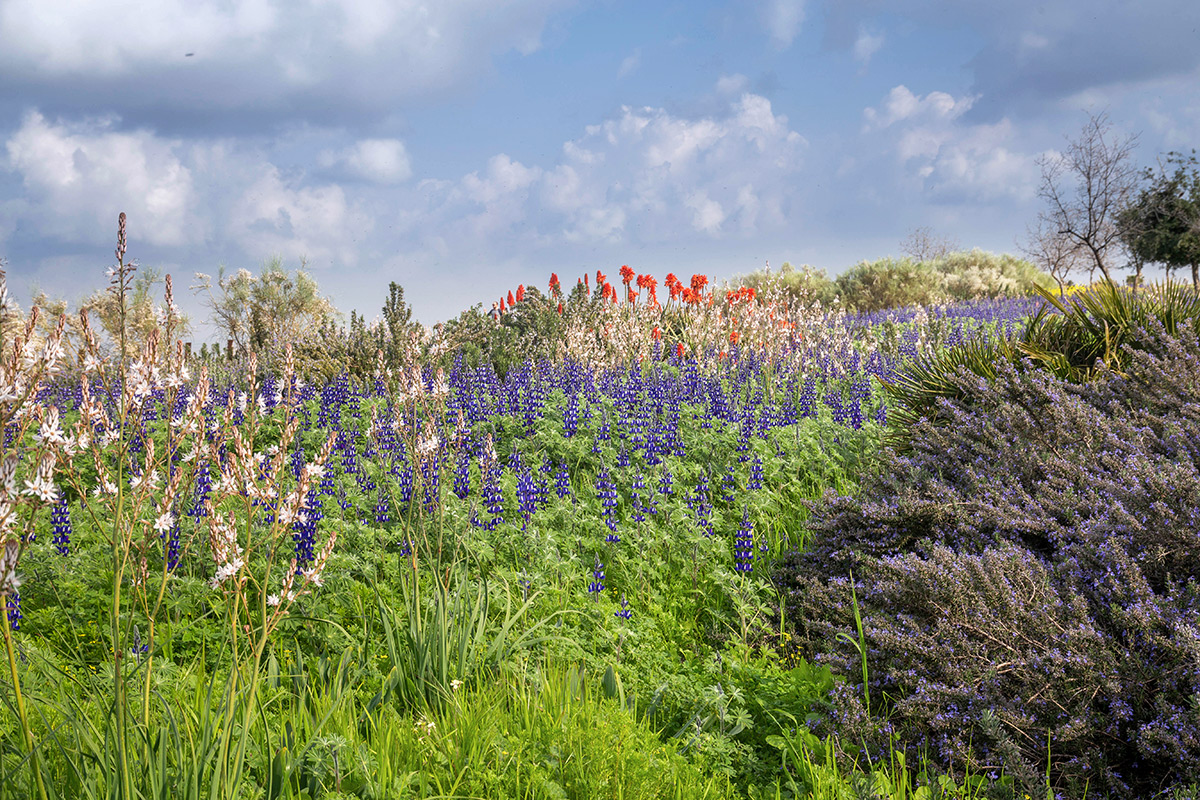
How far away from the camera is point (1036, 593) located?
3785mm

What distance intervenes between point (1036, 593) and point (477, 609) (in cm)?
274

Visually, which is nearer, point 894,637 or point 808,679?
point 894,637

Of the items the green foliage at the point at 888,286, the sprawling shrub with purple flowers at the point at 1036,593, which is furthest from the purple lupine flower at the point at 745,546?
the green foliage at the point at 888,286

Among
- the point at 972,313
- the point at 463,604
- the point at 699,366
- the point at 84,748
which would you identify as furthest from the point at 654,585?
the point at 972,313

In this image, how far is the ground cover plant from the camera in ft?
7.89

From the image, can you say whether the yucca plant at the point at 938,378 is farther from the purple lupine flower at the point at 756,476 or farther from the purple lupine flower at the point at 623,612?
the purple lupine flower at the point at 623,612

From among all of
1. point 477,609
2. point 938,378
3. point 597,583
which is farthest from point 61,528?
point 938,378

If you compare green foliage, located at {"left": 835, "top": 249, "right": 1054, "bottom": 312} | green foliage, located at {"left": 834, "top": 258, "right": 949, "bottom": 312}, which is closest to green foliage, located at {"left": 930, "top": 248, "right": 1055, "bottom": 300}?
green foliage, located at {"left": 835, "top": 249, "right": 1054, "bottom": 312}

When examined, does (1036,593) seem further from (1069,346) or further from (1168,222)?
(1168,222)

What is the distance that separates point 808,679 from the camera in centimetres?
411

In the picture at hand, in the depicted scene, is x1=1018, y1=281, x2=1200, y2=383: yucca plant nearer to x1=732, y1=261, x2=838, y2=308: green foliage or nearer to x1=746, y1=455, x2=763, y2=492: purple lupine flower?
x1=746, y1=455, x2=763, y2=492: purple lupine flower

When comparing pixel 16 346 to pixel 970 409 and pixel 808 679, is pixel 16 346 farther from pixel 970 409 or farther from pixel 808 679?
pixel 970 409

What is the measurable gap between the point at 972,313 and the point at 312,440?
1932 centimetres

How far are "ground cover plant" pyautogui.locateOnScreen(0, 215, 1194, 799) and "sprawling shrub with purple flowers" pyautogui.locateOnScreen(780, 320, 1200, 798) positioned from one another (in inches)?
1.2
